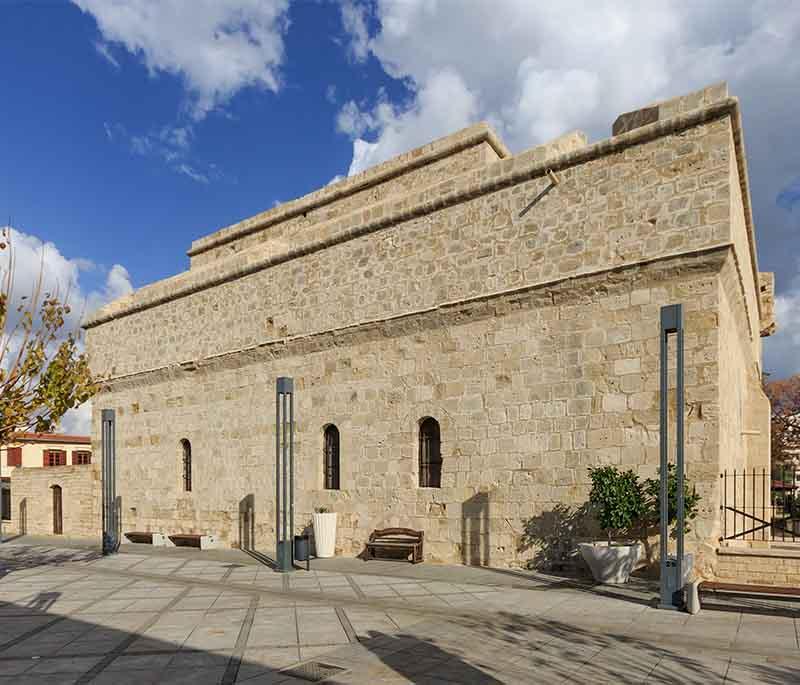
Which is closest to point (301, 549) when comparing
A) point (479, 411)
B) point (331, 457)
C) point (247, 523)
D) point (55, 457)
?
point (331, 457)

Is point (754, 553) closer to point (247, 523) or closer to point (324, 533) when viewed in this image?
point (324, 533)

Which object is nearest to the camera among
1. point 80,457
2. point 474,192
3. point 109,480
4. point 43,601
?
point 43,601

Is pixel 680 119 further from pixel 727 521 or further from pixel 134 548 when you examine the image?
pixel 134 548

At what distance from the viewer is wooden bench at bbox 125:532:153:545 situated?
1627 cm

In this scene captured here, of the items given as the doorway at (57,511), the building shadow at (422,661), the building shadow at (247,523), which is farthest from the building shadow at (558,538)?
the doorway at (57,511)

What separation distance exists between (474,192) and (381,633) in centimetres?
766

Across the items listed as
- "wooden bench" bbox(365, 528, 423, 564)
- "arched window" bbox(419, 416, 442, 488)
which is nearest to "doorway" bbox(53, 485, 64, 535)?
"wooden bench" bbox(365, 528, 423, 564)

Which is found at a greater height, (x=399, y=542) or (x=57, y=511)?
(x=399, y=542)

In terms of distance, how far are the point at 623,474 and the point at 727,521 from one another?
1.83 metres

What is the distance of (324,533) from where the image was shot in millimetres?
12664

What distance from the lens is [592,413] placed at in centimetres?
975

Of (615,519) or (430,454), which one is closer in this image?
(615,519)

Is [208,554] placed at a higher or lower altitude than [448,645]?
lower

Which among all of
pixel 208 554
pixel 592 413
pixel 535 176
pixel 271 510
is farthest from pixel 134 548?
pixel 535 176
